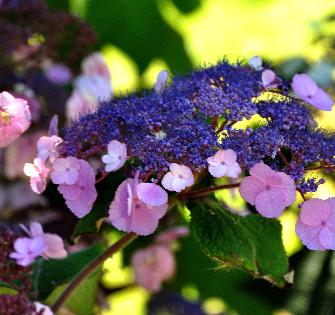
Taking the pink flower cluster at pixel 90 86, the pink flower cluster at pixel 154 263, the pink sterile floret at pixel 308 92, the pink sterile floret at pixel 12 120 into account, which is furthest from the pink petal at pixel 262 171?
the pink flower cluster at pixel 154 263

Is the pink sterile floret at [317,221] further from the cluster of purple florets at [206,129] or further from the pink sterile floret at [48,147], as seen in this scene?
the pink sterile floret at [48,147]

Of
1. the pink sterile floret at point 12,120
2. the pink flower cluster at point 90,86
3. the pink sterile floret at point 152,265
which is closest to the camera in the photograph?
the pink sterile floret at point 12,120

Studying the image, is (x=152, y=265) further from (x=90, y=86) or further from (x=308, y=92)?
(x=308, y=92)

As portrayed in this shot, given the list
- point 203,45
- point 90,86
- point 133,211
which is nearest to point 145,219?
point 133,211

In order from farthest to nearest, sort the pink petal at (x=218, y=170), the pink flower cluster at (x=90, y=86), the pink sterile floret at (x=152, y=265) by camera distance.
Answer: the pink sterile floret at (x=152, y=265) < the pink flower cluster at (x=90, y=86) < the pink petal at (x=218, y=170)

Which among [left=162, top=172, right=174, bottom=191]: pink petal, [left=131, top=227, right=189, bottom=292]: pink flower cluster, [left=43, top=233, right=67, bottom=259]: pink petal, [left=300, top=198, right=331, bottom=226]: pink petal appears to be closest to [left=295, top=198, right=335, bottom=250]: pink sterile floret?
[left=300, top=198, right=331, bottom=226]: pink petal

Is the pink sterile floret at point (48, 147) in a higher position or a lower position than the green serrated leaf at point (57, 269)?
higher
